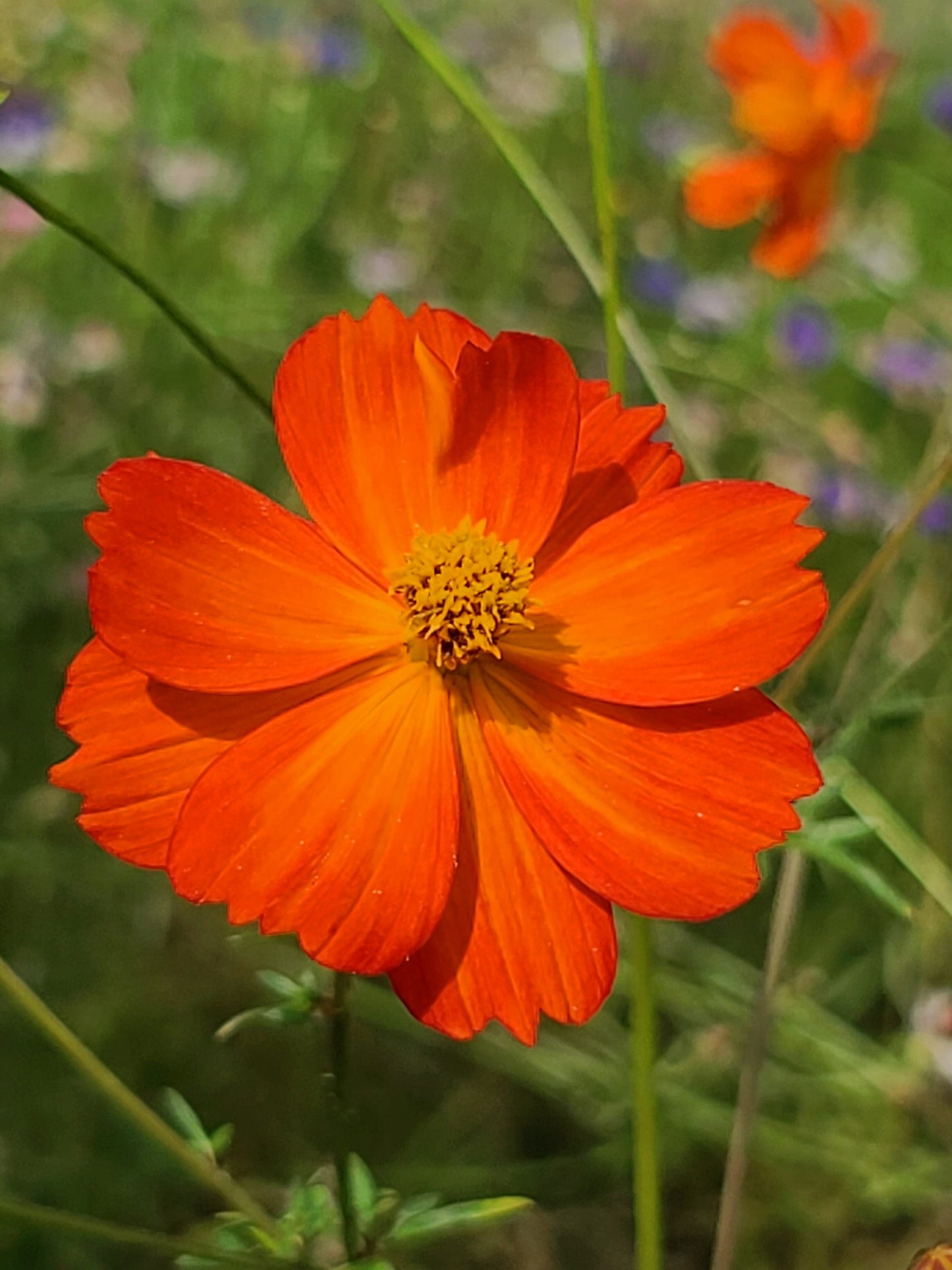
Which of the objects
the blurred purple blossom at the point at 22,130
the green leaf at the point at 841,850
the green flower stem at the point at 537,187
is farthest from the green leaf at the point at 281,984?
the blurred purple blossom at the point at 22,130

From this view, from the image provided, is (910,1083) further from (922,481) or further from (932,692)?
(922,481)

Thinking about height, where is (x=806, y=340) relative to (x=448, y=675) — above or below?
above

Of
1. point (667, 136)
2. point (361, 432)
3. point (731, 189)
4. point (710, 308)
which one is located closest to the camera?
point (361, 432)

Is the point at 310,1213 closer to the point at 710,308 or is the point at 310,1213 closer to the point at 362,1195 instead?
the point at 362,1195

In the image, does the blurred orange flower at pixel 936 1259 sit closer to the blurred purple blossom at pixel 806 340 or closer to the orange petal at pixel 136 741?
the orange petal at pixel 136 741

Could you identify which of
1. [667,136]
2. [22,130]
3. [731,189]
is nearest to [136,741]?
[731,189]

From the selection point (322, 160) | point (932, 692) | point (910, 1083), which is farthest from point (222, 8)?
point (910, 1083)
